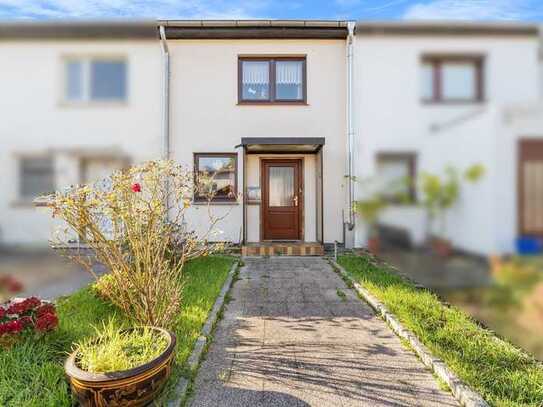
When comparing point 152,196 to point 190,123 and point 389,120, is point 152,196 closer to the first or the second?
point 389,120

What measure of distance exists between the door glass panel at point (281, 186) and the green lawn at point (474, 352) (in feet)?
17.9

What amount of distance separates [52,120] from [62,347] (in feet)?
7.36

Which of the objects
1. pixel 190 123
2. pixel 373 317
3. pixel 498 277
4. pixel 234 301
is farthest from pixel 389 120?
pixel 190 123

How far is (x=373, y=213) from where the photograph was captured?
1222 mm

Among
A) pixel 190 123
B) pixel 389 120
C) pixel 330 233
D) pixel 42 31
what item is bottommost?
pixel 330 233

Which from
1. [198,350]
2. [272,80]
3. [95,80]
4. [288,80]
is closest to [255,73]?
[272,80]

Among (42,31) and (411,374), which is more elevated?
(42,31)

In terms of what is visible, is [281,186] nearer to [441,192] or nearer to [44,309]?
[44,309]

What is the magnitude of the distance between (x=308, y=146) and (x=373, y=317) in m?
5.35

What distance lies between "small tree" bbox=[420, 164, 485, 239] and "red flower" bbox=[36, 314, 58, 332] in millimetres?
3370

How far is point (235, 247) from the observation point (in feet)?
29.3

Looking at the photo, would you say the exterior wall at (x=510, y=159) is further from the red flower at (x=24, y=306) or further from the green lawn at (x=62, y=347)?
the red flower at (x=24, y=306)

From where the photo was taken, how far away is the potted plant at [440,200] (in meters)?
0.89

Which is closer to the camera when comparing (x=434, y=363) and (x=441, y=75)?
(x=441, y=75)
